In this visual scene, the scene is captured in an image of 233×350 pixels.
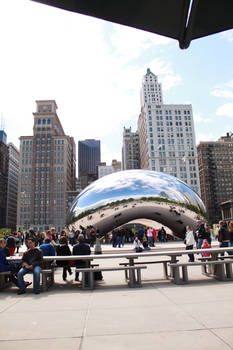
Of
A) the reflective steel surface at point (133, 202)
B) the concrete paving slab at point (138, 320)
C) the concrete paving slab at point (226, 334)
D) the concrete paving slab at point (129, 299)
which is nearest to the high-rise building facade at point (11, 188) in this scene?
the reflective steel surface at point (133, 202)

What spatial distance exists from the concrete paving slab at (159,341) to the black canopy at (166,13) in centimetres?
290

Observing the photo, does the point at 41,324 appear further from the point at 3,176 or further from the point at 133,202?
the point at 3,176

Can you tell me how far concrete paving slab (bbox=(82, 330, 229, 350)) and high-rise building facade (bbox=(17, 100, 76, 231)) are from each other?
4129 inches

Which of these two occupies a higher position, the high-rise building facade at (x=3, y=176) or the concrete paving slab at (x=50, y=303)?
the high-rise building facade at (x=3, y=176)

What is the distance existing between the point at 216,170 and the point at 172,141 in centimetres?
4507

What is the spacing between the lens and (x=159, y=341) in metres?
3.12

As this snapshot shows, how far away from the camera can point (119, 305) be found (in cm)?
486

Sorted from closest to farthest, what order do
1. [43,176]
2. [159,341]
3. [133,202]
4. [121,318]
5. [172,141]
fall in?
[159,341]
[121,318]
[133,202]
[172,141]
[43,176]

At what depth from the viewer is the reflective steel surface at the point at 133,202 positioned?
17281 mm

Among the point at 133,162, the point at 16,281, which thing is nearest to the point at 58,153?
the point at 133,162

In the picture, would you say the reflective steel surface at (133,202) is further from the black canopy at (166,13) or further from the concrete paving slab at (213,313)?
the black canopy at (166,13)

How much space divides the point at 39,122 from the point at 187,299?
11358 cm

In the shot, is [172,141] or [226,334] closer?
[226,334]

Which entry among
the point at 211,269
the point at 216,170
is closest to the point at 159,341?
the point at 211,269
